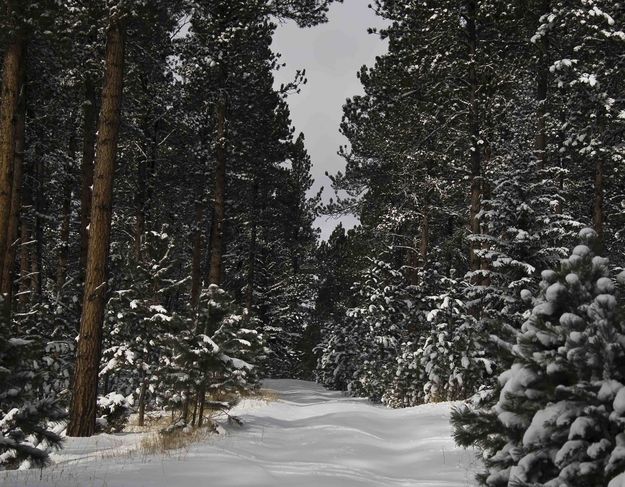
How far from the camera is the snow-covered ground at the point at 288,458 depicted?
209 inches

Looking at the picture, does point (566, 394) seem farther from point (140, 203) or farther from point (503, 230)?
point (140, 203)

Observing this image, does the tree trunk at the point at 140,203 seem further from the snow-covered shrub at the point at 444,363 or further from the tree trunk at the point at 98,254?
the snow-covered shrub at the point at 444,363

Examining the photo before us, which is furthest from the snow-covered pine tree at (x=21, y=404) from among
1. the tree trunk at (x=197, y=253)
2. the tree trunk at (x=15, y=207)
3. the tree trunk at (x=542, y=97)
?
the tree trunk at (x=197, y=253)

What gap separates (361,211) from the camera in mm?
25062

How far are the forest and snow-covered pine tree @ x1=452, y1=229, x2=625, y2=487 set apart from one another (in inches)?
0.5

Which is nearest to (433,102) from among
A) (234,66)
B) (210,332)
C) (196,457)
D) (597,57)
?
(597,57)

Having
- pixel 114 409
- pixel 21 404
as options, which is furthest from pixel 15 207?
pixel 21 404

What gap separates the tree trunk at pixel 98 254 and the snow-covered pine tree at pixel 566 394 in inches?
253

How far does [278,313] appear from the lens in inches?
1334

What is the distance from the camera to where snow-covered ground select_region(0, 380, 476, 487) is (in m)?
5.31

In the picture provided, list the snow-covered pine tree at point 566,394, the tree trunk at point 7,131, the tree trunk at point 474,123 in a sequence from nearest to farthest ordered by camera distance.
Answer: the snow-covered pine tree at point 566,394 < the tree trunk at point 7,131 < the tree trunk at point 474,123

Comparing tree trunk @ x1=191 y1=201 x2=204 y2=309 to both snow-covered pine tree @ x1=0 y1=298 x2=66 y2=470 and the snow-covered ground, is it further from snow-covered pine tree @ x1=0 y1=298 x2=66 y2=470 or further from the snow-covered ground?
snow-covered pine tree @ x1=0 y1=298 x2=66 y2=470

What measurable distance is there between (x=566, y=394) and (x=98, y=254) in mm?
7435

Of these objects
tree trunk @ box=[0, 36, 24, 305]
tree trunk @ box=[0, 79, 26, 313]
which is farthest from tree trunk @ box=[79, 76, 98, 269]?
tree trunk @ box=[0, 36, 24, 305]
